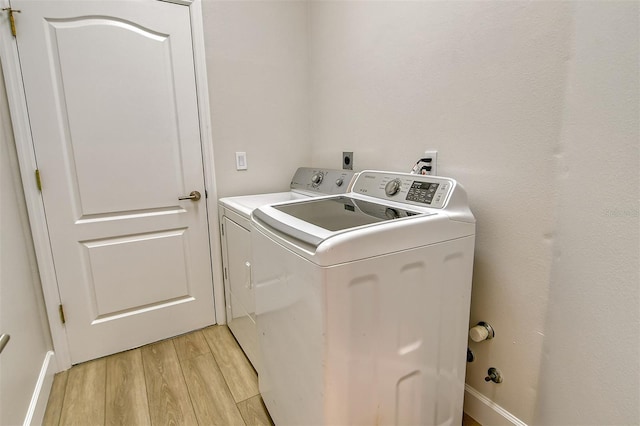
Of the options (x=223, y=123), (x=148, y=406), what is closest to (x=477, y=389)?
(x=148, y=406)

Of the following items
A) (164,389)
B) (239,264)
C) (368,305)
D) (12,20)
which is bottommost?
(164,389)

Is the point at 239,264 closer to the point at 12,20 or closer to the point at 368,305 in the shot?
the point at 368,305

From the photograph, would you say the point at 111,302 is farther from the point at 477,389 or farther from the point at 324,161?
the point at 477,389

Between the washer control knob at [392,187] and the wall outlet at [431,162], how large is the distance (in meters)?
0.19

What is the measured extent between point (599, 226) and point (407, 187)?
1.96ft

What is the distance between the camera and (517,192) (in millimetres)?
1131

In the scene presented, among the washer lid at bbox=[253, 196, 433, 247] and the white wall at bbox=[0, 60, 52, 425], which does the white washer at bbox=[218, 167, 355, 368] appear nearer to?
the washer lid at bbox=[253, 196, 433, 247]

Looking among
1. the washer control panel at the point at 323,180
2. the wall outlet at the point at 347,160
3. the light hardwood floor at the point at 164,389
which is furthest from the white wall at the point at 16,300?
the wall outlet at the point at 347,160

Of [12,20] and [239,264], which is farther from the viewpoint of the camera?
[239,264]

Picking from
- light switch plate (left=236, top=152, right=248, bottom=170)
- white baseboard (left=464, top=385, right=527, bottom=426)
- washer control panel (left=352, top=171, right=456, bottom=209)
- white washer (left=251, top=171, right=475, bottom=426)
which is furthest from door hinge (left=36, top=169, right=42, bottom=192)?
white baseboard (left=464, top=385, right=527, bottom=426)

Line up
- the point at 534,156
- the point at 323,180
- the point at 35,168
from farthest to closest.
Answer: the point at 323,180
the point at 35,168
the point at 534,156

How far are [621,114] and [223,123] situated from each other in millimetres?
1847

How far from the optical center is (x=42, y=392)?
149 centimetres

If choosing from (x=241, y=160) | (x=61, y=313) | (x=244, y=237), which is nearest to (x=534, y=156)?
(x=244, y=237)
